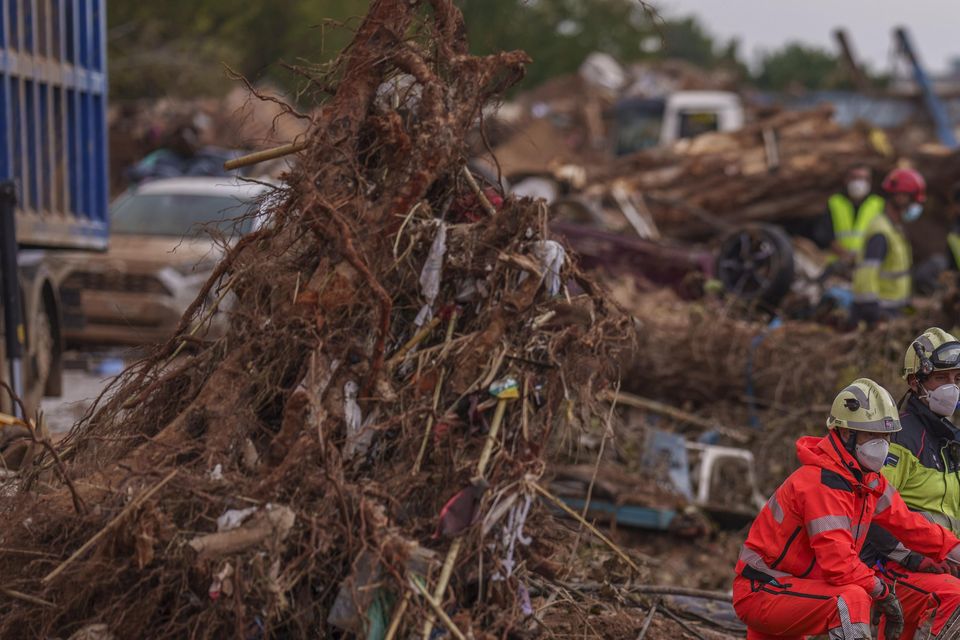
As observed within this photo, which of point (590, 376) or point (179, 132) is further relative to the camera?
point (179, 132)

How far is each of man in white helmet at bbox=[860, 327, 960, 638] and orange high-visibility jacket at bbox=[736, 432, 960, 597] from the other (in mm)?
270

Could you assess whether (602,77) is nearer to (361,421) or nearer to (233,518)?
(361,421)

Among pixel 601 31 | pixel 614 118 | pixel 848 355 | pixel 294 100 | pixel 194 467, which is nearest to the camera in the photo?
pixel 194 467

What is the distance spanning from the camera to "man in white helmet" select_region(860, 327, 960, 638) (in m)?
5.67

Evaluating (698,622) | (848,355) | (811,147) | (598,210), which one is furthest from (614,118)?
(698,622)

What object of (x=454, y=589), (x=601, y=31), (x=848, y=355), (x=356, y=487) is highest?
(x=356, y=487)

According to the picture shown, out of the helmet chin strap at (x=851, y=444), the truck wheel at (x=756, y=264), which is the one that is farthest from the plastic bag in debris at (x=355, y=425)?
the truck wheel at (x=756, y=264)

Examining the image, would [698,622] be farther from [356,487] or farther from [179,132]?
[179,132]

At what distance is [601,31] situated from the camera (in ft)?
191

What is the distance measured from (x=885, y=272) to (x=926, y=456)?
6.14 metres

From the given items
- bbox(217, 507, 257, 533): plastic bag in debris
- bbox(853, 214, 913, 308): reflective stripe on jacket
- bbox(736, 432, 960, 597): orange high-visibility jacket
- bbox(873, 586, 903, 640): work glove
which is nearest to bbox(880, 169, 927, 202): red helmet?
bbox(853, 214, 913, 308): reflective stripe on jacket

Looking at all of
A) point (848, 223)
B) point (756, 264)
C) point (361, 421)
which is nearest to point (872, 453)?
point (361, 421)

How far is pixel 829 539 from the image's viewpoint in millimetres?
5074

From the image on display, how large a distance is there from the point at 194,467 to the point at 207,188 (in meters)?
9.93
